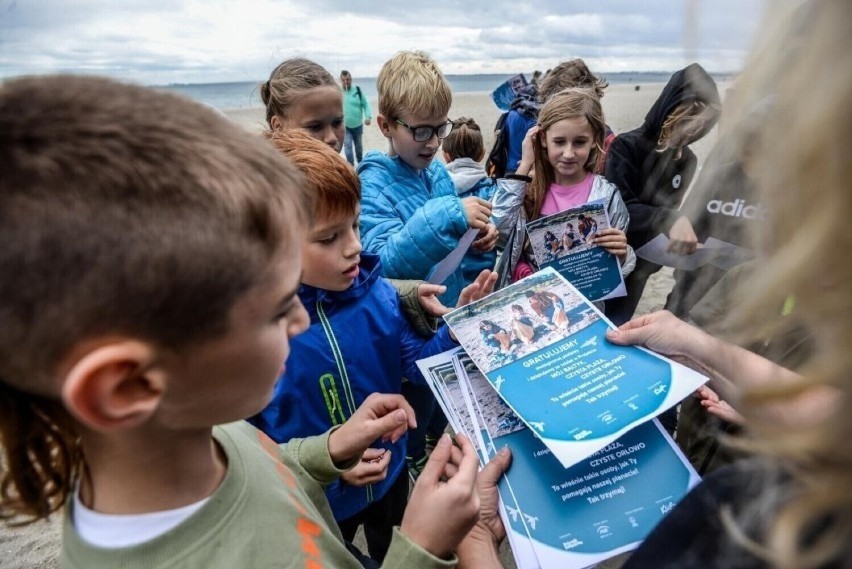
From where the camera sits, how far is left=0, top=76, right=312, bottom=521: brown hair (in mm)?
488

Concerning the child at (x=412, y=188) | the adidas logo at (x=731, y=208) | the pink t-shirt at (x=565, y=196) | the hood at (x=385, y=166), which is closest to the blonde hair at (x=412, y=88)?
the child at (x=412, y=188)

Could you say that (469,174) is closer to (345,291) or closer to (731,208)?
(731,208)

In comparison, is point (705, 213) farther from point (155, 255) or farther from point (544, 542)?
point (155, 255)

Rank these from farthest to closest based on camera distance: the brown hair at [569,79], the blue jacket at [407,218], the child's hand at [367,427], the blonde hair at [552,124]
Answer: the brown hair at [569,79] → the blonde hair at [552,124] → the blue jacket at [407,218] → the child's hand at [367,427]

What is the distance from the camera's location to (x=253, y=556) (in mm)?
654

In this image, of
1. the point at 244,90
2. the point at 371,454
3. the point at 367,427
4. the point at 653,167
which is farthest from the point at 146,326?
the point at 244,90

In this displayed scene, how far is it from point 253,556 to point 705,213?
2.37 meters

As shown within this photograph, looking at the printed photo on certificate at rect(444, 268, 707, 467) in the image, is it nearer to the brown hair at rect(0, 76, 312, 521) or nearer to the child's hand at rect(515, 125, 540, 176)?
the brown hair at rect(0, 76, 312, 521)

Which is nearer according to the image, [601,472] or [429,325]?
[601,472]

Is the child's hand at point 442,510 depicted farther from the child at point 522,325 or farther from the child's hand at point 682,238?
the child's hand at point 682,238

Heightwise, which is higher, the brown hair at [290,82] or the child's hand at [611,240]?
the brown hair at [290,82]

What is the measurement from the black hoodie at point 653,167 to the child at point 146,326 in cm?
210

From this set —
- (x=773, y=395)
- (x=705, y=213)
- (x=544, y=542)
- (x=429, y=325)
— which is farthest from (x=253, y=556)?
(x=705, y=213)

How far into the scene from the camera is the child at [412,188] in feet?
5.98
